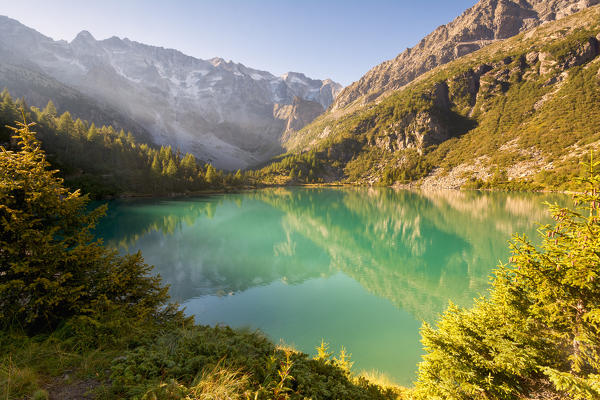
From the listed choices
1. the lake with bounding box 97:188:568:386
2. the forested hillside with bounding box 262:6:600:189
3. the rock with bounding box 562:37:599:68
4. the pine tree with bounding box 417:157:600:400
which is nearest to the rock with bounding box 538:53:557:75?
the forested hillside with bounding box 262:6:600:189

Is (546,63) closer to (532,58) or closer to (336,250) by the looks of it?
(532,58)

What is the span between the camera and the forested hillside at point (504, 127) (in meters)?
105

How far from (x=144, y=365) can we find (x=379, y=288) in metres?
18.7

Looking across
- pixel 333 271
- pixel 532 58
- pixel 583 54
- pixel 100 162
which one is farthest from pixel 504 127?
pixel 100 162

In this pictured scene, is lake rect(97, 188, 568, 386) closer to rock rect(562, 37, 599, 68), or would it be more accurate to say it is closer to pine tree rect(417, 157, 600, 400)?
pine tree rect(417, 157, 600, 400)

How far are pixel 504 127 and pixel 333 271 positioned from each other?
6922 inches

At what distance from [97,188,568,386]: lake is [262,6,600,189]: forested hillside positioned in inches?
3318

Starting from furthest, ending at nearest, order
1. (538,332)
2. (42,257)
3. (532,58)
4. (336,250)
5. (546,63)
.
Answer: (532,58), (546,63), (336,250), (42,257), (538,332)

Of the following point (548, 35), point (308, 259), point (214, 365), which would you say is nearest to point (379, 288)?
point (308, 259)

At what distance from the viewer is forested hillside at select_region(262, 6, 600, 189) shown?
345ft

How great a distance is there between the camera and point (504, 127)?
5689 inches

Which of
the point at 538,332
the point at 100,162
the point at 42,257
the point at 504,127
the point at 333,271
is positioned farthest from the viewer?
the point at 504,127

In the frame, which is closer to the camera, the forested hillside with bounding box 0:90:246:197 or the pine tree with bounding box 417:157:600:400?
the pine tree with bounding box 417:157:600:400

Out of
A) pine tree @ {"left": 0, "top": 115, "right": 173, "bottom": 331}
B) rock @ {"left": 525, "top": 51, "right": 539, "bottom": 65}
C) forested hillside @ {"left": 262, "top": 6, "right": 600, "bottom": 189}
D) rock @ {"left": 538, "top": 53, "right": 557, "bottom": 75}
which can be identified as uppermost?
rock @ {"left": 525, "top": 51, "right": 539, "bottom": 65}
